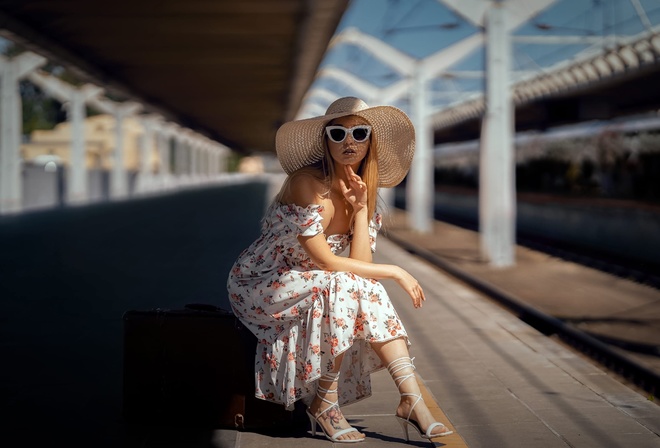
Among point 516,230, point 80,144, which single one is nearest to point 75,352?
point 516,230

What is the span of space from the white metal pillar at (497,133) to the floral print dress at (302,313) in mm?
12445

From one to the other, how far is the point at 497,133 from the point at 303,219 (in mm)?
12771

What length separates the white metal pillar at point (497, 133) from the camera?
16.5 metres

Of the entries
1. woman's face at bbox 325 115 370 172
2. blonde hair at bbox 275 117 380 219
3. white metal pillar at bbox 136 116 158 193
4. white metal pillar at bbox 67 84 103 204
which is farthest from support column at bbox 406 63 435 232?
white metal pillar at bbox 136 116 158 193

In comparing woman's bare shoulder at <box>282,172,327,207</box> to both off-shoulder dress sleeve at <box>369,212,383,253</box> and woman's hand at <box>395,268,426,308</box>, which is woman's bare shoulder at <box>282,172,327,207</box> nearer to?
off-shoulder dress sleeve at <box>369,212,383,253</box>

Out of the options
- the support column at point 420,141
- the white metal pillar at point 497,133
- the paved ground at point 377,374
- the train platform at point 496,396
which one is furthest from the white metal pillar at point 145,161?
the train platform at point 496,396

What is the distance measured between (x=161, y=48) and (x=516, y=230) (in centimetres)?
1432

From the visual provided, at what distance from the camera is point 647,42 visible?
19.0 meters

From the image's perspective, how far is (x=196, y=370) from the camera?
4.59 metres

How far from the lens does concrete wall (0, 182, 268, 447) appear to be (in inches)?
195

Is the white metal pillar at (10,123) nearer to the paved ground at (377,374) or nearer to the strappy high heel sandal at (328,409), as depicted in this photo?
the paved ground at (377,374)

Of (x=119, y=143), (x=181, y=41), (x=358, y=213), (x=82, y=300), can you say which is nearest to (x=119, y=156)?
(x=119, y=143)

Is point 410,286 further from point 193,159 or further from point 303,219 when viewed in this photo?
point 193,159

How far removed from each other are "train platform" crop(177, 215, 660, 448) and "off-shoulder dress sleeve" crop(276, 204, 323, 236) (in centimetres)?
98
